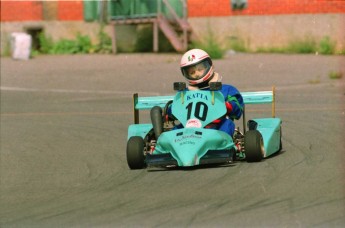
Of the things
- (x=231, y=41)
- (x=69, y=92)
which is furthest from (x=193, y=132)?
(x=231, y=41)

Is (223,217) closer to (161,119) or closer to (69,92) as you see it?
(161,119)

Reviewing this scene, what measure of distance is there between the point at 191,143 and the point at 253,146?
62 cm

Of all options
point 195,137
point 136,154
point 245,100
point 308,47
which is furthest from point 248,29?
point 195,137

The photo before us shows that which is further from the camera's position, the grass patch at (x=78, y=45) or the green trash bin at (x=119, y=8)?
the grass patch at (x=78, y=45)

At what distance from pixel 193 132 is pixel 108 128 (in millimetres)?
4194

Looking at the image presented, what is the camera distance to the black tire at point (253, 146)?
33.1 feet

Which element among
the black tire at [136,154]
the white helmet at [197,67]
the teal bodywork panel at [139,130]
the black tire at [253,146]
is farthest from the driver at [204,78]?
the black tire at [136,154]

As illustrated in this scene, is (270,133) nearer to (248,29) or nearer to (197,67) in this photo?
(197,67)

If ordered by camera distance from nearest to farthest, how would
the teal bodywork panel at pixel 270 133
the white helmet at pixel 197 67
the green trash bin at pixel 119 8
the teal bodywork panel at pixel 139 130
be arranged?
1. the teal bodywork panel at pixel 270 133
2. the white helmet at pixel 197 67
3. the teal bodywork panel at pixel 139 130
4. the green trash bin at pixel 119 8

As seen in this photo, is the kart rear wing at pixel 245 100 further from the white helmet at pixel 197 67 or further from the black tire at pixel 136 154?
the black tire at pixel 136 154

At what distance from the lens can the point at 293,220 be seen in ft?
23.8

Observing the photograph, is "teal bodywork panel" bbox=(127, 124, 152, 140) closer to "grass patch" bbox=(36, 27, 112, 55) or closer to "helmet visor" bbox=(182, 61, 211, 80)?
"helmet visor" bbox=(182, 61, 211, 80)

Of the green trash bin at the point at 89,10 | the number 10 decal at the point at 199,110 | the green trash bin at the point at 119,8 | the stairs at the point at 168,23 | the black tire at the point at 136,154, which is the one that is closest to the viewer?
the black tire at the point at 136,154

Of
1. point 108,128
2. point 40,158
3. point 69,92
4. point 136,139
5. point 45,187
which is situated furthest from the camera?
point 69,92
